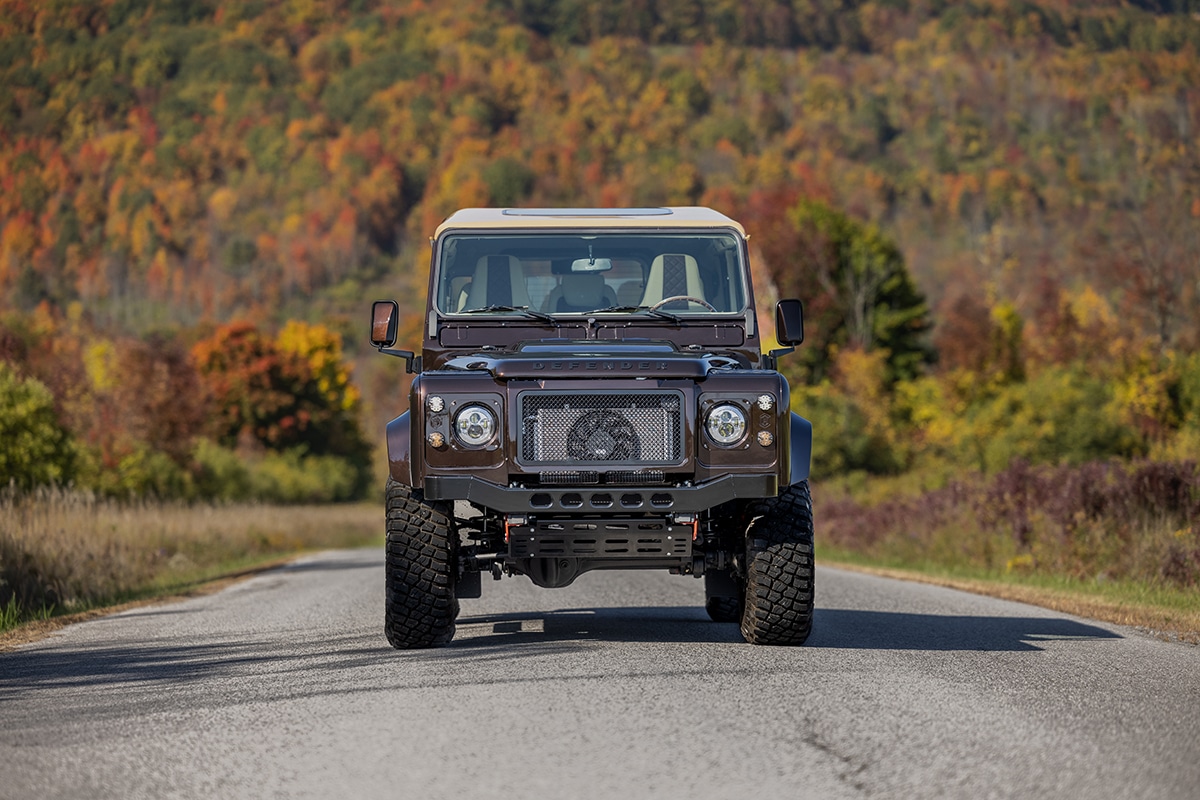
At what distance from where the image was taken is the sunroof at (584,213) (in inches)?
449

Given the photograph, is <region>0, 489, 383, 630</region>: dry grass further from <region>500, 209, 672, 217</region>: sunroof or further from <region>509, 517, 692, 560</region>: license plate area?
<region>509, 517, 692, 560</region>: license plate area

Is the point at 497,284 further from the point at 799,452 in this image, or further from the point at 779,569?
the point at 779,569

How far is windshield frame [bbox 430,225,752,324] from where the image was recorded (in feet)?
35.5

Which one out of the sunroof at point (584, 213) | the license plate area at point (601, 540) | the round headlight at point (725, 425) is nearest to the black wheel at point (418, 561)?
the license plate area at point (601, 540)

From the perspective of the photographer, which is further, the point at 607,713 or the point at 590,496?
the point at 590,496

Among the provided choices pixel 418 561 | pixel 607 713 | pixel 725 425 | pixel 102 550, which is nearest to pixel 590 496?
pixel 725 425

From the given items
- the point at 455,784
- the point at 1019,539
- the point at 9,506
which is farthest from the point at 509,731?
the point at 1019,539

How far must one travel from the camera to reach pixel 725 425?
30.2ft

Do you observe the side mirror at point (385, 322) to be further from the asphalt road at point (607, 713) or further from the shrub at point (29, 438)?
the shrub at point (29, 438)

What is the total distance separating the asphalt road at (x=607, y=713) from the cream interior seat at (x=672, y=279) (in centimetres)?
241

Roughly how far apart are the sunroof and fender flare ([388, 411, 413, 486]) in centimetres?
246

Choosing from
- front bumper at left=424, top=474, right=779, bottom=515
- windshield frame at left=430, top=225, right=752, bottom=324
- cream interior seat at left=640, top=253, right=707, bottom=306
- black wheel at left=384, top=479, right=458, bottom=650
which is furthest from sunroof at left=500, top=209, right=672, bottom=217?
front bumper at left=424, top=474, right=779, bottom=515

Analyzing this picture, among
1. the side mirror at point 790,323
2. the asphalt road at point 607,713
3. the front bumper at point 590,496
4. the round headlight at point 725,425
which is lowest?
the asphalt road at point 607,713

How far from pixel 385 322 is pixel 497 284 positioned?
902 mm
